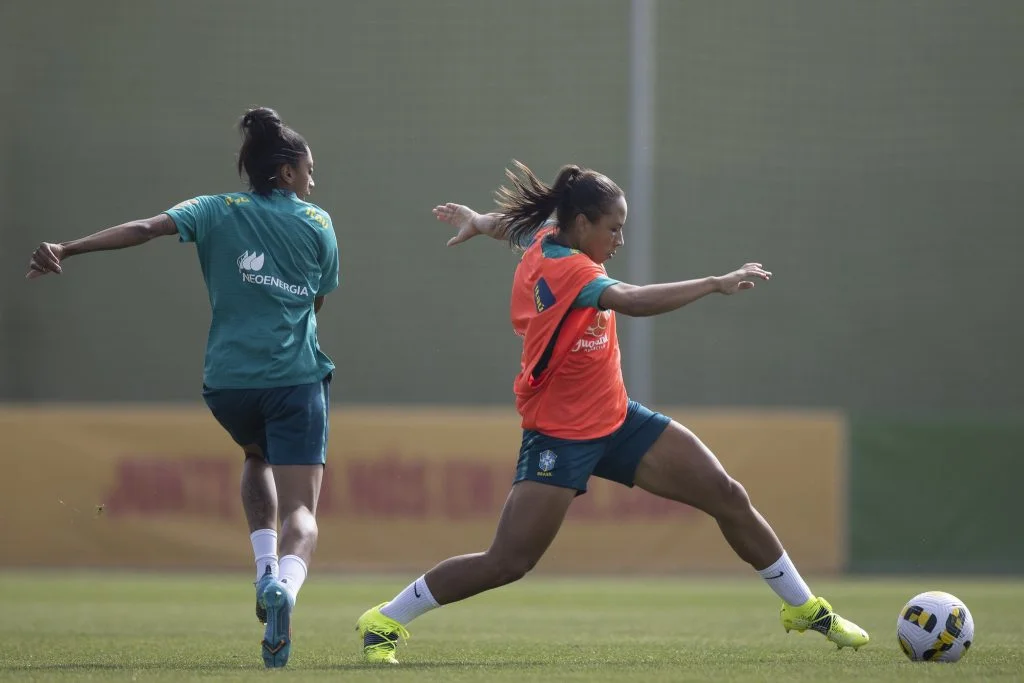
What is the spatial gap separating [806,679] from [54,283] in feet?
56.5

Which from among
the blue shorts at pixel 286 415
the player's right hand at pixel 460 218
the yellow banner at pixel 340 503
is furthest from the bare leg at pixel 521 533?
the yellow banner at pixel 340 503

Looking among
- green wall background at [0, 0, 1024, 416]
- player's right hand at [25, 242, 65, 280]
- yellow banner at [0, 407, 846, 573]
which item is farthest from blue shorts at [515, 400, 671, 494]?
green wall background at [0, 0, 1024, 416]

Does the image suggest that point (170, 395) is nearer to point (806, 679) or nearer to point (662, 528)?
point (662, 528)

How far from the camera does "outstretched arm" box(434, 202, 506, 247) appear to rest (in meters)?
6.42

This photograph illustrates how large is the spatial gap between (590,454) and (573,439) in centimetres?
10

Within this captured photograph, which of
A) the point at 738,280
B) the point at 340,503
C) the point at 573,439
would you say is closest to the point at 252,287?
the point at 573,439

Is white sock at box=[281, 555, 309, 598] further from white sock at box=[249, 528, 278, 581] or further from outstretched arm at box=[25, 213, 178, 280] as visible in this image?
outstretched arm at box=[25, 213, 178, 280]

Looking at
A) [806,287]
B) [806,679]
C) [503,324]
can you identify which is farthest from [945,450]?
[806,679]

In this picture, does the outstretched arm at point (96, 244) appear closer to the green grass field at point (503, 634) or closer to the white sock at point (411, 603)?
the green grass field at point (503, 634)

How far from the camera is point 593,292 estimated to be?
556 cm

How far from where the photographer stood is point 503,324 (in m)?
21.3

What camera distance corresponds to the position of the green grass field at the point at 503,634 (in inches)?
213

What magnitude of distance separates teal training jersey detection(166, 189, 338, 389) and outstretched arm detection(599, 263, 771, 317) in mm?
1345

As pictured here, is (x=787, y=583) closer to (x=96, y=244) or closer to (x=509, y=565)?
(x=509, y=565)
